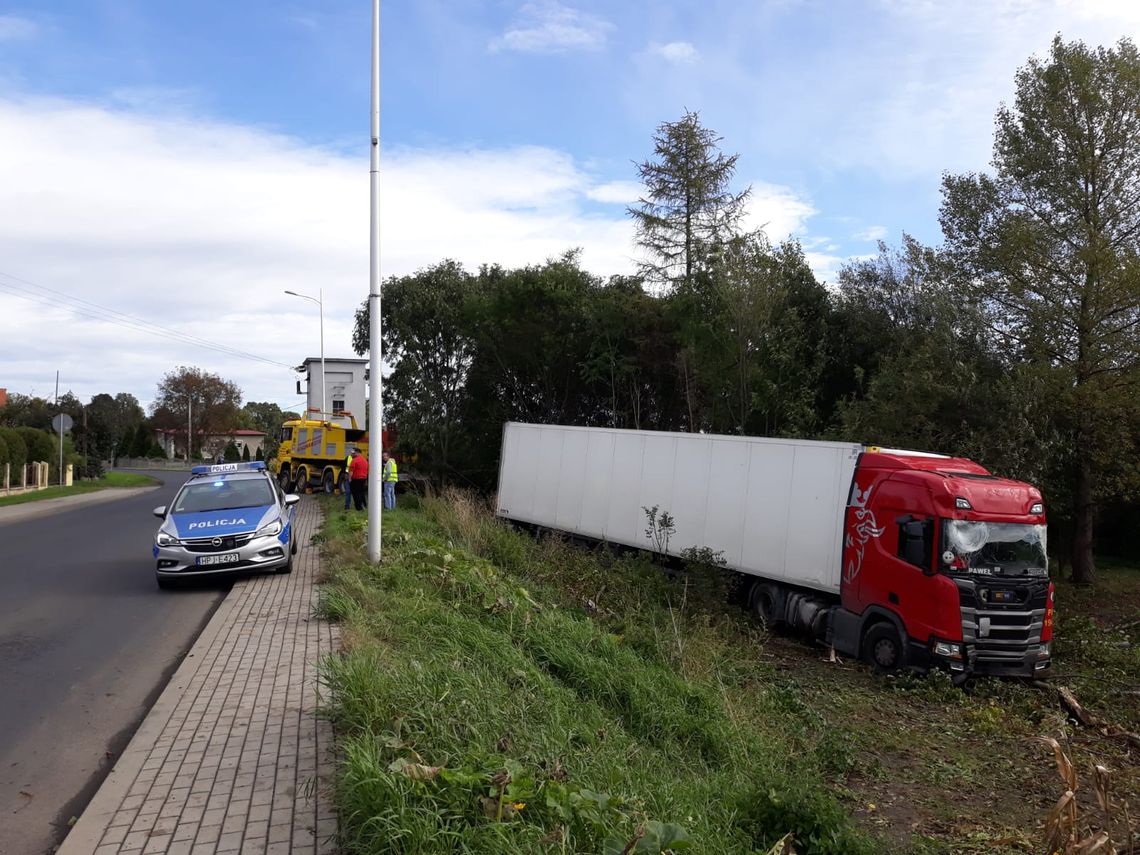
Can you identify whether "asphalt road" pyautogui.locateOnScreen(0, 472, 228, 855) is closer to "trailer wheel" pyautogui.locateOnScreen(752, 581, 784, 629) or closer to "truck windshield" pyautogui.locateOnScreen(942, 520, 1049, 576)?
"trailer wheel" pyautogui.locateOnScreen(752, 581, 784, 629)

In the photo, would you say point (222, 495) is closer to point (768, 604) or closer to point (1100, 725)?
point (768, 604)

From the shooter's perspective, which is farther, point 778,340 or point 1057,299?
point 778,340

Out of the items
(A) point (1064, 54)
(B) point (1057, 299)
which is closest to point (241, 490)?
(B) point (1057, 299)

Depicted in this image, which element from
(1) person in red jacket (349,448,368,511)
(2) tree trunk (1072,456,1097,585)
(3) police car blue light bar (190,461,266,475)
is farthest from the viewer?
(1) person in red jacket (349,448,368,511)

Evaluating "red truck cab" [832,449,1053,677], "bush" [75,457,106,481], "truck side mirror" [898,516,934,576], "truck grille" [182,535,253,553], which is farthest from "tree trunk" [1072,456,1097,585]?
"bush" [75,457,106,481]

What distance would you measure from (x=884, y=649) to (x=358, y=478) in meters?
14.5

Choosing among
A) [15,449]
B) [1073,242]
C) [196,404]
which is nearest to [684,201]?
→ [1073,242]

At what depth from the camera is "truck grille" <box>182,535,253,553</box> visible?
40.8 ft

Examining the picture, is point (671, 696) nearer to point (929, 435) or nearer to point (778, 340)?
point (929, 435)

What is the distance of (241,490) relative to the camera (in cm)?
1416

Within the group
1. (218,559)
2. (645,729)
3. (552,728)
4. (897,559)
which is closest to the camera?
(552,728)

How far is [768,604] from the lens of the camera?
45.6ft

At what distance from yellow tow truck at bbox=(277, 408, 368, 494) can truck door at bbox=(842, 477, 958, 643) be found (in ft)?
75.8

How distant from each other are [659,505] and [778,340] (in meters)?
8.38
